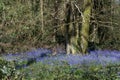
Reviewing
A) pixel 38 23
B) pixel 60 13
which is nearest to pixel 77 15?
pixel 60 13

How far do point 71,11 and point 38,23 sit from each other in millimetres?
5544

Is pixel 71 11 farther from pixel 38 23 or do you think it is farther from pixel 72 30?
pixel 38 23

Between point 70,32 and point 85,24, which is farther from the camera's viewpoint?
point 70,32

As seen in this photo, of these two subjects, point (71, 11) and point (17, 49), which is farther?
point (17, 49)

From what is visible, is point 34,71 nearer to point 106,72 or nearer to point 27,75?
point 27,75

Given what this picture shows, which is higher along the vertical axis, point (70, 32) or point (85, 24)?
point (85, 24)

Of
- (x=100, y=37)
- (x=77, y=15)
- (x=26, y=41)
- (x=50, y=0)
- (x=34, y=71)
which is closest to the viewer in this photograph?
(x=34, y=71)

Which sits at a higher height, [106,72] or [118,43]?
[106,72]

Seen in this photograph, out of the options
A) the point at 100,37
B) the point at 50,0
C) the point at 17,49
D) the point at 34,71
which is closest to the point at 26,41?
the point at 17,49

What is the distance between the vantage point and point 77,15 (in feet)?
69.4

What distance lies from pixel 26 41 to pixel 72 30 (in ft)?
14.6

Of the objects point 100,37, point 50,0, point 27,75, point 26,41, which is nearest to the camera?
point 27,75

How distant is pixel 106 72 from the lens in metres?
10.1

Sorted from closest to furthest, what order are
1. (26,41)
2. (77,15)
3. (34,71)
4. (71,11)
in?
(34,71) → (71,11) → (77,15) → (26,41)
